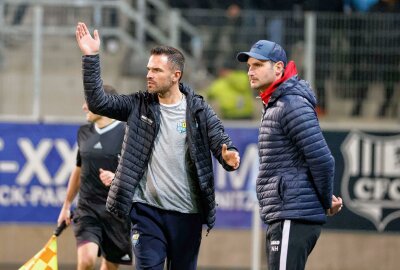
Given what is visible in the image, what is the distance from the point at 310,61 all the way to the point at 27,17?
3613mm

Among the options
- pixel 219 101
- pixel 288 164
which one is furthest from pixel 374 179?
pixel 288 164

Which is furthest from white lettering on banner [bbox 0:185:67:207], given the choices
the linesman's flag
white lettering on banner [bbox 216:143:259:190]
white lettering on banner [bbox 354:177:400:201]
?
the linesman's flag

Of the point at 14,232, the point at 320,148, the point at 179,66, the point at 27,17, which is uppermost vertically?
the point at 27,17

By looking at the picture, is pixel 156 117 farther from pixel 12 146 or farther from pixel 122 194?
pixel 12 146

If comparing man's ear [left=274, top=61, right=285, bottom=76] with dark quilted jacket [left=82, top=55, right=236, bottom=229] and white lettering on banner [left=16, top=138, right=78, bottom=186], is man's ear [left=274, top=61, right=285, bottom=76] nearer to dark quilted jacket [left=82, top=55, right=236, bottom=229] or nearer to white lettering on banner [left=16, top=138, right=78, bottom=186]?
dark quilted jacket [left=82, top=55, right=236, bottom=229]

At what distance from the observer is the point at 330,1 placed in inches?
581

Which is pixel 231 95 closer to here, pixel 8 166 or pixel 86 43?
pixel 8 166

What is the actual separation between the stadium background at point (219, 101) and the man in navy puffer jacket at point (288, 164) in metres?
5.54

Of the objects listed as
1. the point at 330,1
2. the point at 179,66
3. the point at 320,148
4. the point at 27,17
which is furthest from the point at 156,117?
the point at 330,1

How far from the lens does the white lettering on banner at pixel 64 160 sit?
13.1 m

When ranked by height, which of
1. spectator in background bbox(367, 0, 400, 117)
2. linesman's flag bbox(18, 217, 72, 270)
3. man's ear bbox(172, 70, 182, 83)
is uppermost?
spectator in background bbox(367, 0, 400, 117)

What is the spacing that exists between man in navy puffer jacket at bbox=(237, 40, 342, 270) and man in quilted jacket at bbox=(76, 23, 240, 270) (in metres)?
0.45

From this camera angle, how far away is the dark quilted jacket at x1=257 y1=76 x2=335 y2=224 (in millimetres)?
7379

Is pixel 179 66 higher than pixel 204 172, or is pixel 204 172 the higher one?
pixel 179 66
